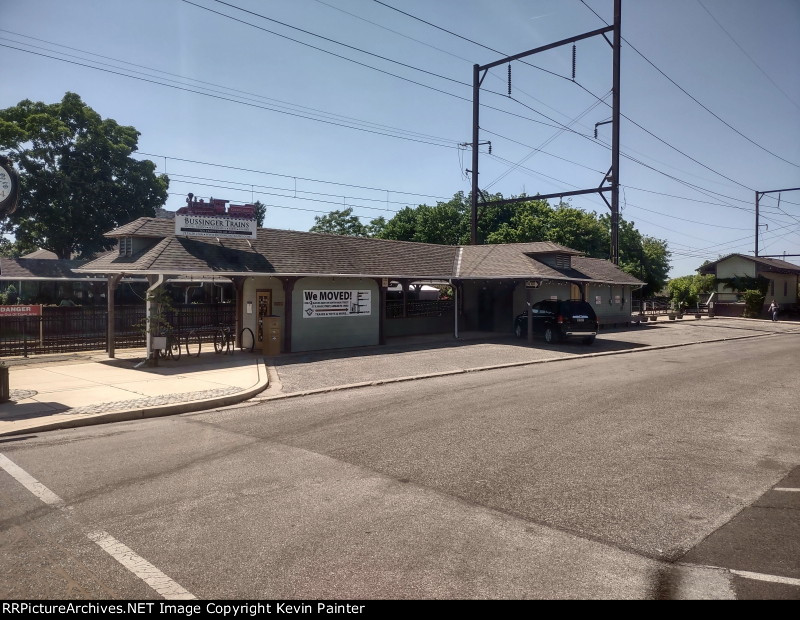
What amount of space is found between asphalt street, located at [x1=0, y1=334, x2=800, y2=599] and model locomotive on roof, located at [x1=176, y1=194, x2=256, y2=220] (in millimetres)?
10158

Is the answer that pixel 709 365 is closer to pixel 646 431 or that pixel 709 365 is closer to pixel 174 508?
pixel 646 431

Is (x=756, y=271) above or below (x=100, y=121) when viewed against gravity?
below

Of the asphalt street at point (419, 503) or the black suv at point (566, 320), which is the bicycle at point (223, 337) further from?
the black suv at point (566, 320)

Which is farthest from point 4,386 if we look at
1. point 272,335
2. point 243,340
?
point 243,340

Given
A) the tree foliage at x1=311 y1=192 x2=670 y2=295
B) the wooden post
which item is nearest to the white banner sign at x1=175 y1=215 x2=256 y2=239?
the wooden post

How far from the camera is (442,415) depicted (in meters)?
10.2

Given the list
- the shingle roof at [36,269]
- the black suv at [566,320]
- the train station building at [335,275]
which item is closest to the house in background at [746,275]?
the train station building at [335,275]

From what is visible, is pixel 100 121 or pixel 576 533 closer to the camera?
pixel 576 533

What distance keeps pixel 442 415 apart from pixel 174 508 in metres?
5.41

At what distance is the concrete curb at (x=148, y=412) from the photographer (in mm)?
9384

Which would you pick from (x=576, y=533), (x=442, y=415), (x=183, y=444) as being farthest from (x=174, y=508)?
(x=442, y=415)

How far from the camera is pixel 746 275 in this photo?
49031 mm

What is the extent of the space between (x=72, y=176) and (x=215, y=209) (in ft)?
90.3

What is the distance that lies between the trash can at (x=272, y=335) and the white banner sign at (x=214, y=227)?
3.08m
